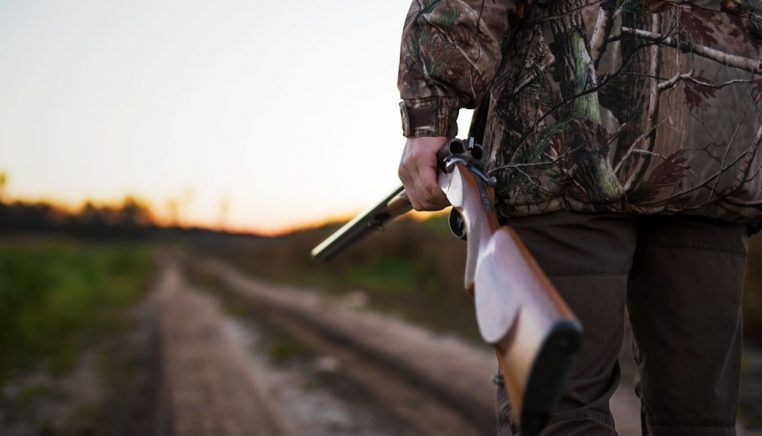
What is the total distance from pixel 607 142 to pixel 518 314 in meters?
0.53

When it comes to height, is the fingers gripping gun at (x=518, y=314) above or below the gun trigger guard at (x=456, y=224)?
below

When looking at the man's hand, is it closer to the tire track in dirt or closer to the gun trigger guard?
the gun trigger guard

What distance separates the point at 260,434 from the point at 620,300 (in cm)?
330

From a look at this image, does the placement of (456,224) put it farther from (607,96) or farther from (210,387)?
(210,387)

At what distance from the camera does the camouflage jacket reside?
1.33 m

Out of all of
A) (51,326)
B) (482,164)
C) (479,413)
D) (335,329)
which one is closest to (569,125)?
(482,164)

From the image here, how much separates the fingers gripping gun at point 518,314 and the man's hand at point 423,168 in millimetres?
112

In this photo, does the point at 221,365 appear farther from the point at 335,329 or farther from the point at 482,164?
the point at 482,164

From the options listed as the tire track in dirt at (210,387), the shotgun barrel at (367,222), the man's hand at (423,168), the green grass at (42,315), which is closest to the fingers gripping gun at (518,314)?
the man's hand at (423,168)

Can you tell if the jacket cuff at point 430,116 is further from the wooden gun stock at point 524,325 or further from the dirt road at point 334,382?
the dirt road at point 334,382

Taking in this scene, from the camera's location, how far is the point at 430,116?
57.1 inches

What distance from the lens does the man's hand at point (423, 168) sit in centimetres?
144

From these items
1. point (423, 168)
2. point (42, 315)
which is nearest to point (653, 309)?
point (423, 168)

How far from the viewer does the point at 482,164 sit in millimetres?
1434
